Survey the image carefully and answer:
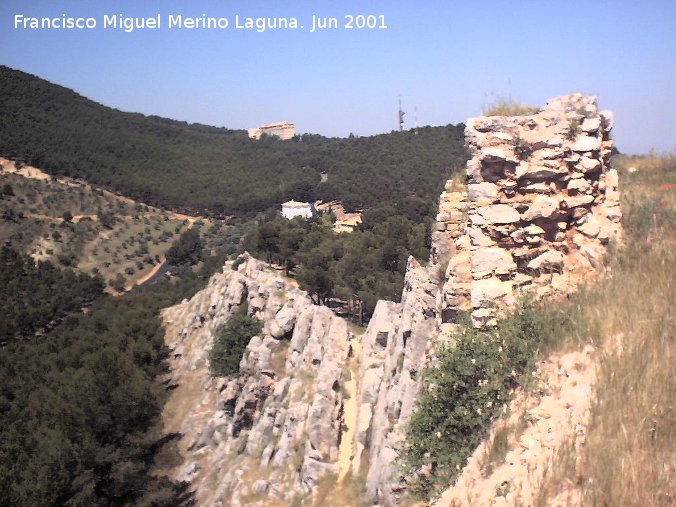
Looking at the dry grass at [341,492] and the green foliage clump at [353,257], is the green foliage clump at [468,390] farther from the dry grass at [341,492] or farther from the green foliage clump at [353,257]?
the green foliage clump at [353,257]

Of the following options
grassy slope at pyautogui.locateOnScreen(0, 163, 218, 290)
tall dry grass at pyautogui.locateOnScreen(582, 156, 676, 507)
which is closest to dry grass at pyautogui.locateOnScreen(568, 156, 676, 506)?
tall dry grass at pyautogui.locateOnScreen(582, 156, 676, 507)

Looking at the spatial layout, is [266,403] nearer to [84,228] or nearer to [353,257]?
[353,257]

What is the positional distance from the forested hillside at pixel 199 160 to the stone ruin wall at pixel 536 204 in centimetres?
6004

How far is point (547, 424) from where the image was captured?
505cm

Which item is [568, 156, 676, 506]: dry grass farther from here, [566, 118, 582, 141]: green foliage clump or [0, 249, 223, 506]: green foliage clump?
[0, 249, 223, 506]: green foliage clump

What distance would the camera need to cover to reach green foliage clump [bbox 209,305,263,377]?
2716cm

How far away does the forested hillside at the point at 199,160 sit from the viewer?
8594cm

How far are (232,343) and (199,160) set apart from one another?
105232 mm

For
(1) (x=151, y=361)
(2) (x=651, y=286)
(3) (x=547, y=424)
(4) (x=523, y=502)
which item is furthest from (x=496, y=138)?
(1) (x=151, y=361)

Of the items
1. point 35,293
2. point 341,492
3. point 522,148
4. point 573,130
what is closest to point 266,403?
point 341,492

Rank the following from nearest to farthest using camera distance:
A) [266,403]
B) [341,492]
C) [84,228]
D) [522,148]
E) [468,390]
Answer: [468,390]
[522,148]
[341,492]
[266,403]
[84,228]

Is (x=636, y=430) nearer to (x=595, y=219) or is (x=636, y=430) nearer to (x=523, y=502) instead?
(x=523, y=502)

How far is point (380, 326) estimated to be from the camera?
18250mm

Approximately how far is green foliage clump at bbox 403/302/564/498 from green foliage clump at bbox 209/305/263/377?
21.4m
